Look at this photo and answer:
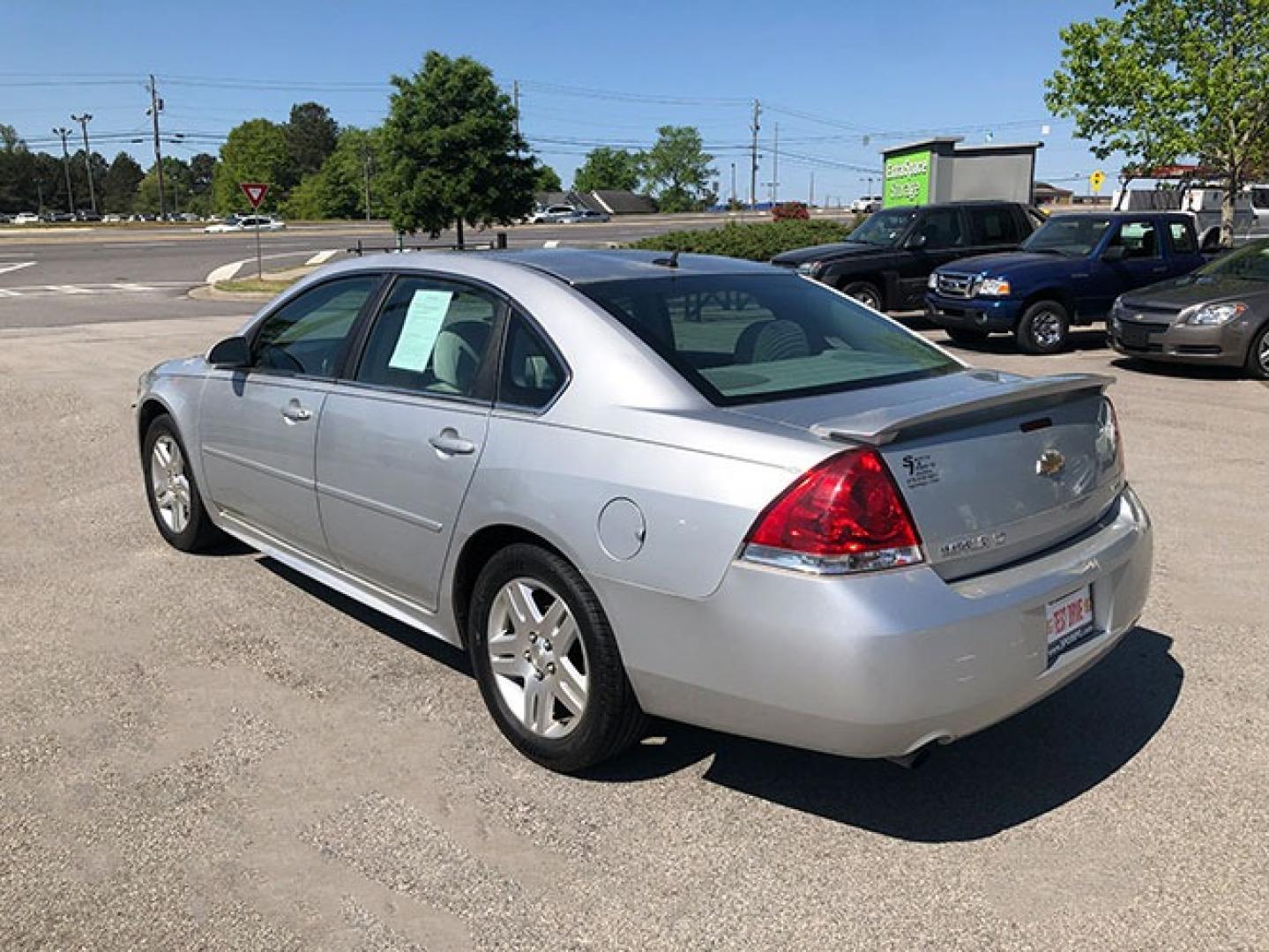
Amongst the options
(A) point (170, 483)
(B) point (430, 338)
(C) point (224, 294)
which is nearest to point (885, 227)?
(A) point (170, 483)

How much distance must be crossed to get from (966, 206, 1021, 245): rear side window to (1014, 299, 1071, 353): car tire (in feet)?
9.90

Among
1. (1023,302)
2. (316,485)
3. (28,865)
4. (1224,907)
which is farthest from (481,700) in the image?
(1023,302)

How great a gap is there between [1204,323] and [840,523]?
32.3 ft

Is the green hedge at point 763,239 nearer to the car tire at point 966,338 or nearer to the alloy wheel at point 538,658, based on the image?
the car tire at point 966,338

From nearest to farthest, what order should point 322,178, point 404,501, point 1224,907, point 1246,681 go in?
point 1224,907 < point 404,501 < point 1246,681 < point 322,178

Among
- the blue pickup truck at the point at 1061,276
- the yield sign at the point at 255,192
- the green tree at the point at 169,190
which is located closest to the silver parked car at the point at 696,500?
the blue pickup truck at the point at 1061,276

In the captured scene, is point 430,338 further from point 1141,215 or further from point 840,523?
point 1141,215

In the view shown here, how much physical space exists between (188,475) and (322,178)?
116 metres

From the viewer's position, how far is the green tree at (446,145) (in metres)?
26.1

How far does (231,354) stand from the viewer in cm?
473

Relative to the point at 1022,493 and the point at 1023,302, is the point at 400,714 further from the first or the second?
the point at 1023,302

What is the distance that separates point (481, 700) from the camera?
3.93 meters

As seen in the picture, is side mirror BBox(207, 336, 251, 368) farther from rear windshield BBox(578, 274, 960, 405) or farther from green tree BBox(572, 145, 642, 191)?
green tree BBox(572, 145, 642, 191)

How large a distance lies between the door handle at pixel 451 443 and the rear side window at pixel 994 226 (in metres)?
14.1
